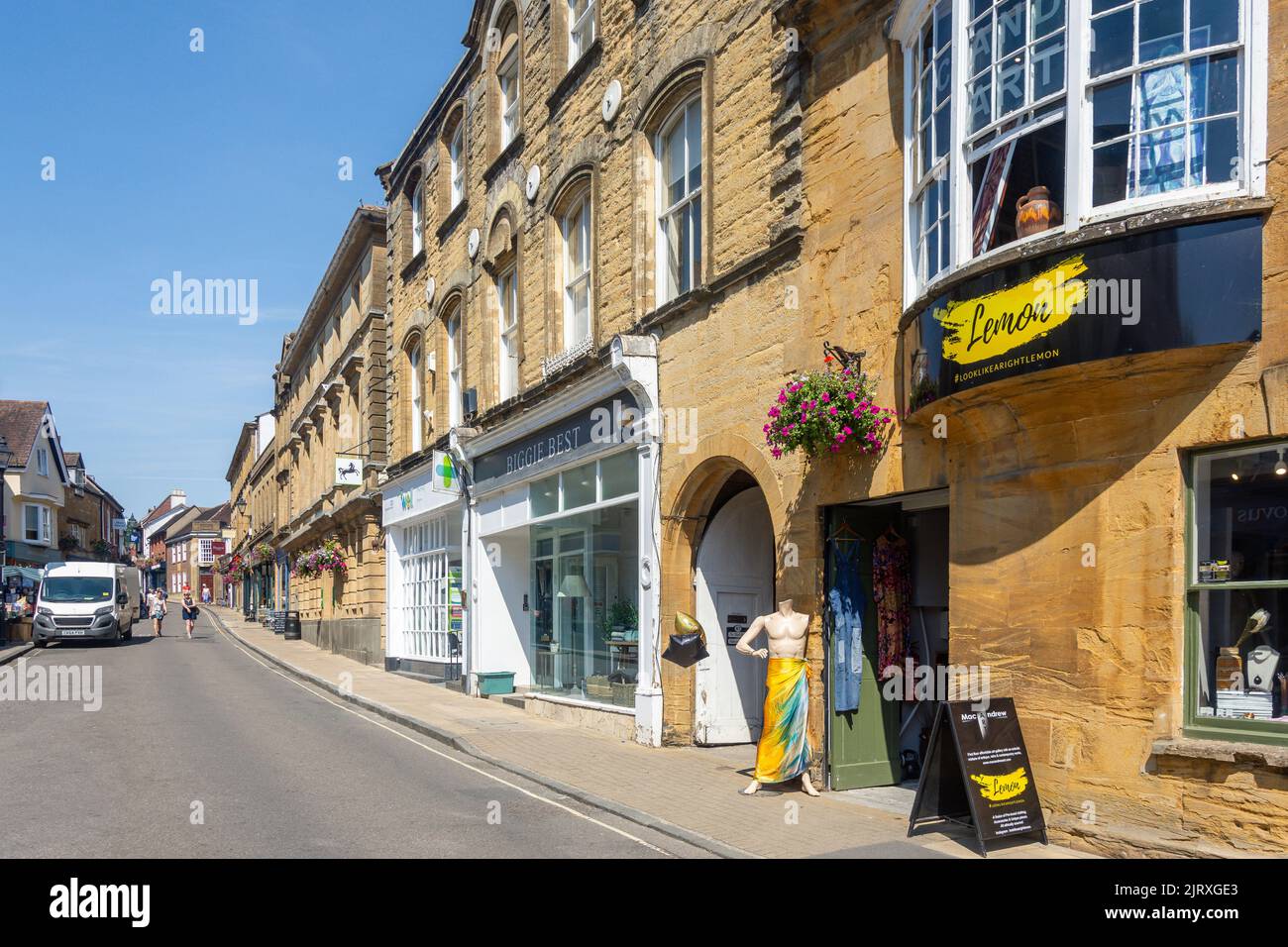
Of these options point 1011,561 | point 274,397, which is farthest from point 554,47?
point 274,397

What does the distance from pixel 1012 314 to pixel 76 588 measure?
31176 mm

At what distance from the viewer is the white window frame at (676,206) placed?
13.1 meters

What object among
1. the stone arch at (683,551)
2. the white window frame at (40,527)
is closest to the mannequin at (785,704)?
the stone arch at (683,551)

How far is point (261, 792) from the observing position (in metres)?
9.68

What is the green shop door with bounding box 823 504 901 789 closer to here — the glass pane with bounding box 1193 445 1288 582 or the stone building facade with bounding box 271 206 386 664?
the glass pane with bounding box 1193 445 1288 582

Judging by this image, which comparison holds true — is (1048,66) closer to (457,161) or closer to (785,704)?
(785,704)

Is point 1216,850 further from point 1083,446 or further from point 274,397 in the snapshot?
point 274,397

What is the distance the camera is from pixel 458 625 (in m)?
21.3

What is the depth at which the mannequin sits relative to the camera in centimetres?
978

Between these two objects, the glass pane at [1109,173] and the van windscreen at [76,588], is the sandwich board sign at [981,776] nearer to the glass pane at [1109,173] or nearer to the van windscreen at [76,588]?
the glass pane at [1109,173]

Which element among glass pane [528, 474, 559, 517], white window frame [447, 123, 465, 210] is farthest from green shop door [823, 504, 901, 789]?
white window frame [447, 123, 465, 210]

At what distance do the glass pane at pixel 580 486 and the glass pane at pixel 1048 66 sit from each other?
341 inches

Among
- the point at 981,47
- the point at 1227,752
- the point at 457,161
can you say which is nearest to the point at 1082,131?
the point at 981,47

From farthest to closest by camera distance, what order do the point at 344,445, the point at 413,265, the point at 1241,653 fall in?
the point at 344,445 < the point at 413,265 < the point at 1241,653
